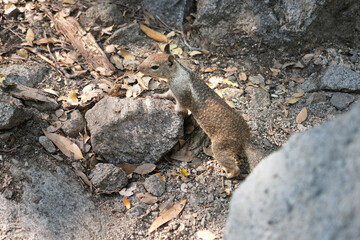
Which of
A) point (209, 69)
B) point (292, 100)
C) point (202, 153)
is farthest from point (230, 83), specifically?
point (202, 153)

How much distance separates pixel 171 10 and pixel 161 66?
1879 mm

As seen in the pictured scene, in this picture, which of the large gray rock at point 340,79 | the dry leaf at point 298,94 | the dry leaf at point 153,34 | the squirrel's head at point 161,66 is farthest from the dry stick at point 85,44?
the large gray rock at point 340,79

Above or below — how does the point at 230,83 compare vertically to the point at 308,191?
below

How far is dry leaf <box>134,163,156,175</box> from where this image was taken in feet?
15.5

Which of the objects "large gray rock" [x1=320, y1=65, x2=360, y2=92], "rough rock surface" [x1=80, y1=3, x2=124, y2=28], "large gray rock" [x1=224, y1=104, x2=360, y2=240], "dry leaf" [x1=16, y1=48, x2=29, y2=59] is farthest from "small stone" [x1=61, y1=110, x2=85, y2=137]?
"large gray rock" [x1=320, y1=65, x2=360, y2=92]

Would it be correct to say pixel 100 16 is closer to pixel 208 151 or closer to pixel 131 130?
pixel 131 130

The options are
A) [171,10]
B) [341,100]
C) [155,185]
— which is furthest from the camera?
[171,10]

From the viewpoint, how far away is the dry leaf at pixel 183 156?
4926mm

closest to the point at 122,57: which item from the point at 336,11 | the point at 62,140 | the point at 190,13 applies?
the point at 190,13

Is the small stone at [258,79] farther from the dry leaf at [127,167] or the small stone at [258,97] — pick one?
the dry leaf at [127,167]

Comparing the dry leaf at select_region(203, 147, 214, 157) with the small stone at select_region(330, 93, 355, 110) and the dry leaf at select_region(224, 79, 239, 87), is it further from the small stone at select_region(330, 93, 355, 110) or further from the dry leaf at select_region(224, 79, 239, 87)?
the small stone at select_region(330, 93, 355, 110)

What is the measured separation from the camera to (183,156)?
16.3 ft

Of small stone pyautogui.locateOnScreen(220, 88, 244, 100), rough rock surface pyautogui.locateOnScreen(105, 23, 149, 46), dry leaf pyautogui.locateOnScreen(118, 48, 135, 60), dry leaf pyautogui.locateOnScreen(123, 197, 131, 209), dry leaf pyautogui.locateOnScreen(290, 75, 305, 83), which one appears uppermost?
rough rock surface pyautogui.locateOnScreen(105, 23, 149, 46)

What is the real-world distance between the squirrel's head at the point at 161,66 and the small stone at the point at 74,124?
1.08 meters
